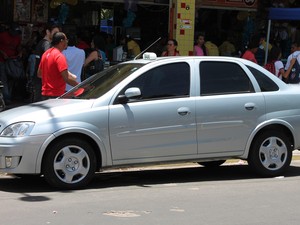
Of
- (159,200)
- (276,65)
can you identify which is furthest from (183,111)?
(276,65)

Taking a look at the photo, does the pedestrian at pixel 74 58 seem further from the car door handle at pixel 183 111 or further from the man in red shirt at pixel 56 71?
the car door handle at pixel 183 111

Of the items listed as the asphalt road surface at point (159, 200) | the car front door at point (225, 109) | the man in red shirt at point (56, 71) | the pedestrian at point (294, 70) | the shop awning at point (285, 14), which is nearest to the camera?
the asphalt road surface at point (159, 200)

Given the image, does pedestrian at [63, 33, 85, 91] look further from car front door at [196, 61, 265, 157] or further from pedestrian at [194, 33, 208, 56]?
pedestrian at [194, 33, 208, 56]

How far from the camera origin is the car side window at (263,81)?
8.07 meters

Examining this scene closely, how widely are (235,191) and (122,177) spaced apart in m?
1.81

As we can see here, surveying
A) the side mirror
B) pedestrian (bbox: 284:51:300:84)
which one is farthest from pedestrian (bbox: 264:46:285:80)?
the side mirror

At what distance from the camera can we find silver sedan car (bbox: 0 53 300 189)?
275 inches

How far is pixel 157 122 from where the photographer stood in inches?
290

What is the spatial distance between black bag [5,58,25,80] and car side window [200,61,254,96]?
7404mm

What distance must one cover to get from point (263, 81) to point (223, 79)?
2.04ft

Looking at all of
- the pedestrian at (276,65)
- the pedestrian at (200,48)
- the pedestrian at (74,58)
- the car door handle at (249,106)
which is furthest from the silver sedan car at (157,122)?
the pedestrian at (200,48)

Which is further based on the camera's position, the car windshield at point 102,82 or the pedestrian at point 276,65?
the pedestrian at point 276,65

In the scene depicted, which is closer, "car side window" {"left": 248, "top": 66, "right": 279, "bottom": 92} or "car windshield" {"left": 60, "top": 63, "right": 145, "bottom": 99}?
"car windshield" {"left": 60, "top": 63, "right": 145, "bottom": 99}

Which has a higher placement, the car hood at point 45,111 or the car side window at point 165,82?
the car side window at point 165,82
